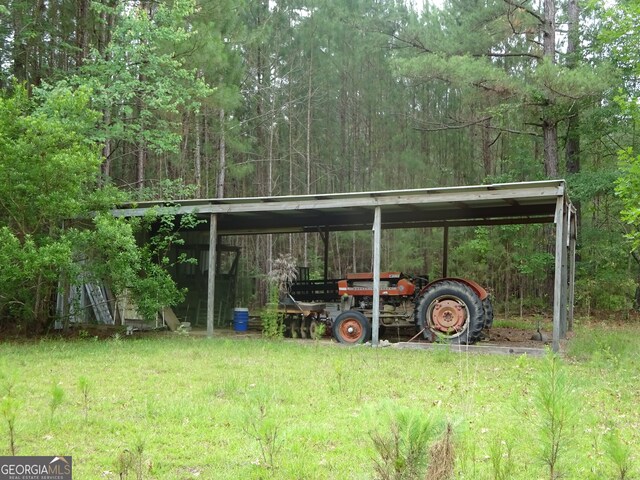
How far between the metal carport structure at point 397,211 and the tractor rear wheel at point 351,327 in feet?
2.22

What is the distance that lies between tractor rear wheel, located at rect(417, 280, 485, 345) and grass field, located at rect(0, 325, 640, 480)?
908mm

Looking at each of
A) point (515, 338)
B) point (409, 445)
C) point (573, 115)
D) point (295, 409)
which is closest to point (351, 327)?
point (515, 338)

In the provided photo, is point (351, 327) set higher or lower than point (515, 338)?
higher

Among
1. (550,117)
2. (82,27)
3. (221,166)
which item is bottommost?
(221,166)

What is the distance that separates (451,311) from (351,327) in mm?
1920

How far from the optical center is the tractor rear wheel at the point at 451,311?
966cm

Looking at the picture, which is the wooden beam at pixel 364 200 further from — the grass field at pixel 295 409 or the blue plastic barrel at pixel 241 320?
the blue plastic barrel at pixel 241 320

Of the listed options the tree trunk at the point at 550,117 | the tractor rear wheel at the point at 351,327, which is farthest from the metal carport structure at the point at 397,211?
the tree trunk at the point at 550,117

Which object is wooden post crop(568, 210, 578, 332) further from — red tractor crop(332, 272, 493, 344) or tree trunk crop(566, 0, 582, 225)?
tree trunk crop(566, 0, 582, 225)

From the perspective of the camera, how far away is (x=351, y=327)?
10727 mm

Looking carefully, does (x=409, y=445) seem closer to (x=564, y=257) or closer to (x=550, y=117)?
(x=564, y=257)

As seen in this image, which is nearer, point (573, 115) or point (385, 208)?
point (385, 208)

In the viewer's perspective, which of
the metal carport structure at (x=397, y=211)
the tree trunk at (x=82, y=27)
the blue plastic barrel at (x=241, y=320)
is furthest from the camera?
the tree trunk at (x=82, y=27)

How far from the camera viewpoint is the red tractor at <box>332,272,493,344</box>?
383 inches
